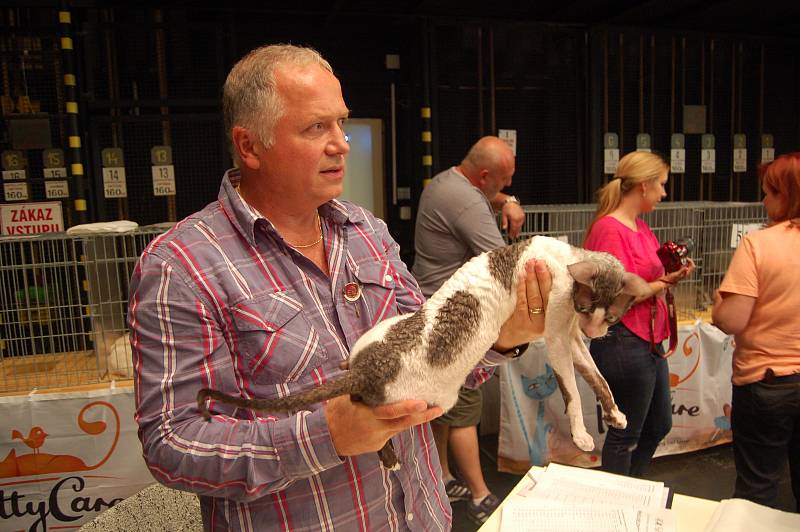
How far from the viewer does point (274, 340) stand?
996 millimetres

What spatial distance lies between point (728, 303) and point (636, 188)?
24.8 inches

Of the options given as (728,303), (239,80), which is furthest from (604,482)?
(239,80)

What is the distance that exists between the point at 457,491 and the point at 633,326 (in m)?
1.34

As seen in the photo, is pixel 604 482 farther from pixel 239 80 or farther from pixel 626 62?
pixel 626 62

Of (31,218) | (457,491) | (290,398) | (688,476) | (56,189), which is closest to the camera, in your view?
(290,398)

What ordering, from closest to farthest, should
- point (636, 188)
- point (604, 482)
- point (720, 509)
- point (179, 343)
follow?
point (179, 343), point (720, 509), point (604, 482), point (636, 188)

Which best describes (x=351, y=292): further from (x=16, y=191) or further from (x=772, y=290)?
(x=16, y=191)

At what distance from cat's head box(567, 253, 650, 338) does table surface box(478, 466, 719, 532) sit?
26.6 inches

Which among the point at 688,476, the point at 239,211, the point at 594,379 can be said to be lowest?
the point at 688,476

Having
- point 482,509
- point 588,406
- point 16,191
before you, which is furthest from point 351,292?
point 16,191

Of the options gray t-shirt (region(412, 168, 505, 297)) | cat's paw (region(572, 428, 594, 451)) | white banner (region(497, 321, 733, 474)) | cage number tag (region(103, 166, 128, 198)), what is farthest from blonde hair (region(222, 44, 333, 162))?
cage number tag (region(103, 166, 128, 198))

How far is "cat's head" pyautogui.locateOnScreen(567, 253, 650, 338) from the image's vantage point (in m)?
1.11

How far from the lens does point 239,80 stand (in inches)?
41.7

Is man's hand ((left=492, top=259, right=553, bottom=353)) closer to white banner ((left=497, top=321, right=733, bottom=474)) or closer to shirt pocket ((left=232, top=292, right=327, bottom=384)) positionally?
shirt pocket ((left=232, top=292, right=327, bottom=384))
